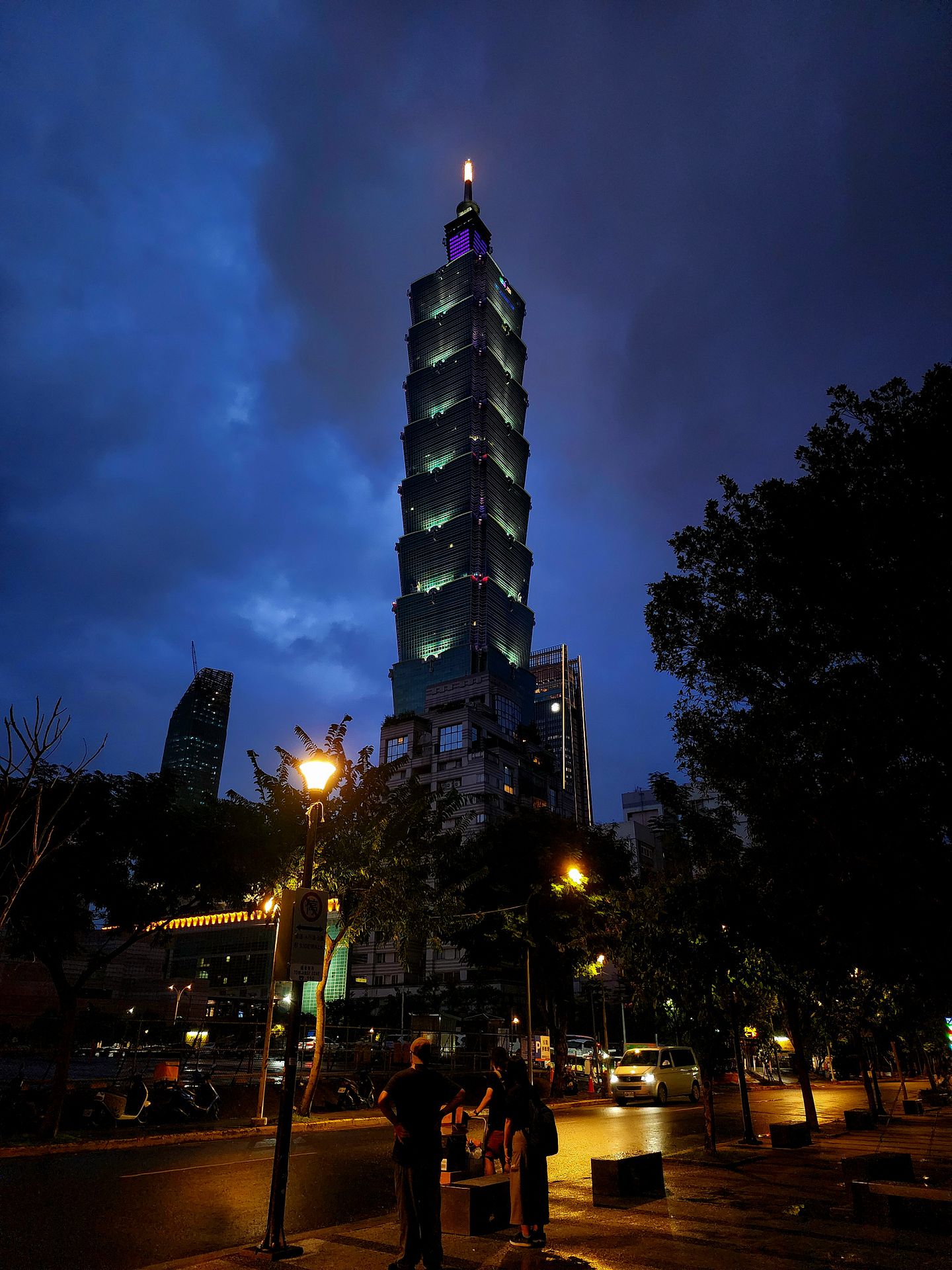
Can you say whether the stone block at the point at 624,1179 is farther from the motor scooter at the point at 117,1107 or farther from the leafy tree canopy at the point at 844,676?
the motor scooter at the point at 117,1107

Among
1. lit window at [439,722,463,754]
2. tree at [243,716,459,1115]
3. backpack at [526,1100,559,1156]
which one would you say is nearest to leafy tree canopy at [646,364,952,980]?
backpack at [526,1100,559,1156]

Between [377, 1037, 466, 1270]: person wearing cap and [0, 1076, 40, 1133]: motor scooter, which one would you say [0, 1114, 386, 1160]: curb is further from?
[377, 1037, 466, 1270]: person wearing cap

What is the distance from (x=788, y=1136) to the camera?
626 inches

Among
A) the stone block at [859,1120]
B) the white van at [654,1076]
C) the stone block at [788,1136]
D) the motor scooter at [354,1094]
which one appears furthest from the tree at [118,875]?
the white van at [654,1076]

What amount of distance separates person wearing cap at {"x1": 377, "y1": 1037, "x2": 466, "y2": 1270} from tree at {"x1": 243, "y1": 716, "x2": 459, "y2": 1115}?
1607 centimetres

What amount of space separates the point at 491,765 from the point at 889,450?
9579 centimetres

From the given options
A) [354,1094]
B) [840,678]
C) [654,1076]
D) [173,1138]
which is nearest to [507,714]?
[654,1076]

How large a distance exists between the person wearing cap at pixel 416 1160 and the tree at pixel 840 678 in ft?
29.9

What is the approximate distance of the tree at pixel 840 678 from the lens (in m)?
12.7

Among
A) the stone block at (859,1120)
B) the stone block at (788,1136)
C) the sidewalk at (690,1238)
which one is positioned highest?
the sidewalk at (690,1238)

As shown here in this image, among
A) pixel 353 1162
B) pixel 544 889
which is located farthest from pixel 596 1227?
pixel 544 889

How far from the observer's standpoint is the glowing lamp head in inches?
373

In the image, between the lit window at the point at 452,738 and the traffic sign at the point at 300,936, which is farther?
the lit window at the point at 452,738

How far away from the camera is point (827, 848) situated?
14219 mm
